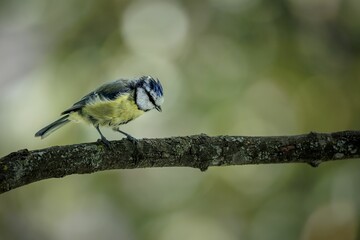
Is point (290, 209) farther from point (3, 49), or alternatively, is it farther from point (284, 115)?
point (3, 49)

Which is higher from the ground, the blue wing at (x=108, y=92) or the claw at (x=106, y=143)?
the blue wing at (x=108, y=92)

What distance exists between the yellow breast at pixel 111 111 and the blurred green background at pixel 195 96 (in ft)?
7.21

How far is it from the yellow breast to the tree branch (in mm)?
479

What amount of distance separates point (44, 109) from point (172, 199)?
136 cm

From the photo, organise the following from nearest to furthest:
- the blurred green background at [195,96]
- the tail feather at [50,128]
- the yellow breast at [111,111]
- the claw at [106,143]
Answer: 1. the claw at [106,143]
2. the yellow breast at [111,111]
3. the tail feather at [50,128]
4. the blurred green background at [195,96]

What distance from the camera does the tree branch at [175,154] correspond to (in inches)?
75.4

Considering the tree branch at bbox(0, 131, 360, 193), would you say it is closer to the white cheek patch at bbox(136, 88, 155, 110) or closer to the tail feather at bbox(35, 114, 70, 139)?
the white cheek patch at bbox(136, 88, 155, 110)

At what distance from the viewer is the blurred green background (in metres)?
5.12

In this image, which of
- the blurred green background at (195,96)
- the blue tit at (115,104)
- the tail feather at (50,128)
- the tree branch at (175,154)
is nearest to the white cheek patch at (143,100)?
the blue tit at (115,104)

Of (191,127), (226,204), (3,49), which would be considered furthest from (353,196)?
(3,49)

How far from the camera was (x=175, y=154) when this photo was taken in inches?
89.4

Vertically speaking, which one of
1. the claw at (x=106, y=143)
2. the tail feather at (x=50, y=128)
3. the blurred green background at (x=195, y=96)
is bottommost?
the claw at (x=106, y=143)

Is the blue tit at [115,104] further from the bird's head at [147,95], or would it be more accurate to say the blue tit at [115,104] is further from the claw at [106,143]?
the claw at [106,143]

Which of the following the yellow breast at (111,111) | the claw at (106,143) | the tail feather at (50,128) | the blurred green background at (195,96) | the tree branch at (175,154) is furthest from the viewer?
the blurred green background at (195,96)
